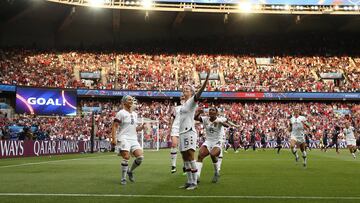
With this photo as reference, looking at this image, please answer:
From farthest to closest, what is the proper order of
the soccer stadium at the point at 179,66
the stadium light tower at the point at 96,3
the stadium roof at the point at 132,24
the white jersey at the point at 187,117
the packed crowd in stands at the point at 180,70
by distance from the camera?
the stadium roof at the point at 132,24, the packed crowd in stands at the point at 180,70, the stadium light tower at the point at 96,3, the soccer stadium at the point at 179,66, the white jersey at the point at 187,117

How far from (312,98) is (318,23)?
45.4 ft

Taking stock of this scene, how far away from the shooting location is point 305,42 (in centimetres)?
7031

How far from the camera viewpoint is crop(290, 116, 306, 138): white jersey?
21703 millimetres

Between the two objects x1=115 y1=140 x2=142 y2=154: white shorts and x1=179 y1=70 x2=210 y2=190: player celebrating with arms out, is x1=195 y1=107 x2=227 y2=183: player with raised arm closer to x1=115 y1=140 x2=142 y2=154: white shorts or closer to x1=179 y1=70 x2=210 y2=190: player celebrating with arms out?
x1=115 y1=140 x2=142 y2=154: white shorts

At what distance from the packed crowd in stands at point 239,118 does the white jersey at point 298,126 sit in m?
28.4

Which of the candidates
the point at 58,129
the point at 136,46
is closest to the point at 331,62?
the point at 136,46

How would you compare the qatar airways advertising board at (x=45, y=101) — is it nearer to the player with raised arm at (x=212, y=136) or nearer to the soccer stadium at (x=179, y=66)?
the soccer stadium at (x=179, y=66)

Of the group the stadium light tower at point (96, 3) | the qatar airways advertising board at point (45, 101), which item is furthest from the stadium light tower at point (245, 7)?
the qatar airways advertising board at point (45, 101)

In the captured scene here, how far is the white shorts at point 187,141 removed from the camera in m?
11.7

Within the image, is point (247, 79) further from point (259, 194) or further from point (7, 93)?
point (259, 194)

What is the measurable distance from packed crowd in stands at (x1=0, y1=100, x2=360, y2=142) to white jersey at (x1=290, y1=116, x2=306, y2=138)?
28386 millimetres

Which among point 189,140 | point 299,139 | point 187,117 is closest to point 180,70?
point 299,139

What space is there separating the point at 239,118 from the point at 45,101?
22.7 meters

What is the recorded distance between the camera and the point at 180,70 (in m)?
64.1
